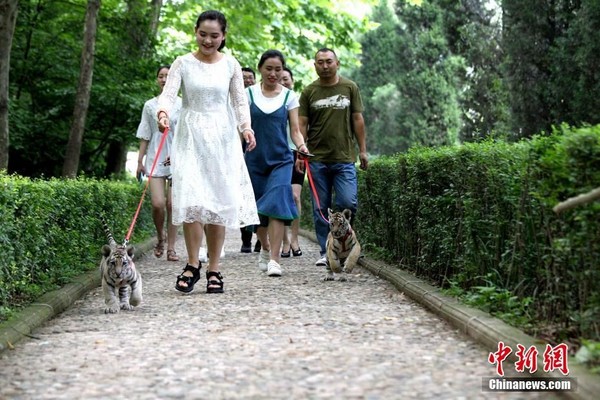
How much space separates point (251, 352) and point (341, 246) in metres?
3.78

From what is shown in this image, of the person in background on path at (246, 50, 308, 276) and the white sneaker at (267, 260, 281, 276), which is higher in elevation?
the person in background on path at (246, 50, 308, 276)

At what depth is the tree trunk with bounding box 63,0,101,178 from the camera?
16.2 meters

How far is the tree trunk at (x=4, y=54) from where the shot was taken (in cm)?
1251

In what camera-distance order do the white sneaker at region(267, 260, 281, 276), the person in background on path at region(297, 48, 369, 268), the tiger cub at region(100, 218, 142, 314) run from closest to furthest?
the tiger cub at region(100, 218, 142, 314), the white sneaker at region(267, 260, 281, 276), the person in background on path at region(297, 48, 369, 268)

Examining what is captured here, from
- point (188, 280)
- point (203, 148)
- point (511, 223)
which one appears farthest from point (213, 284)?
point (511, 223)

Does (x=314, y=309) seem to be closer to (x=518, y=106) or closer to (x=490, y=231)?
(x=490, y=231)

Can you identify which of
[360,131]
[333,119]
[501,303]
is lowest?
[501,303]

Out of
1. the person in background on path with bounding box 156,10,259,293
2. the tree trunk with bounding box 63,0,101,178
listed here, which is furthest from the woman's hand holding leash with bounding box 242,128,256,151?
the tree trunk with bounding box 63,0,101,178

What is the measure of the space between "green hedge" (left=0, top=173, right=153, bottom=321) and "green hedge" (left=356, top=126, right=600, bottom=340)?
11.1ft

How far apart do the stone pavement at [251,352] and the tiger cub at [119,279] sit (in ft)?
0.40

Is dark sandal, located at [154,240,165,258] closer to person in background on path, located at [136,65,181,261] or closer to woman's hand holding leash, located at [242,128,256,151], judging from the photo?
person in background on path, located at [136,65,181,261]

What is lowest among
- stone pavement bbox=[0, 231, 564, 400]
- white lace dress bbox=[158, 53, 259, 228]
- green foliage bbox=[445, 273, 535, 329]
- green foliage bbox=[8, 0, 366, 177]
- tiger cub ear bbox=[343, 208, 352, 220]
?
stone pavement bbox=[0, 231, 564, 400]

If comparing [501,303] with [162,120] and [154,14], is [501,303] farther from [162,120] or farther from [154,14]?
[154,14]

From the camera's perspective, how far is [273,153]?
9.85 m
